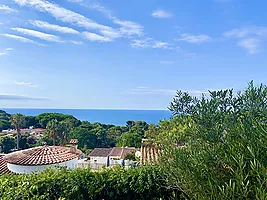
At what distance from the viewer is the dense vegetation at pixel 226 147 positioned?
216 centimetres

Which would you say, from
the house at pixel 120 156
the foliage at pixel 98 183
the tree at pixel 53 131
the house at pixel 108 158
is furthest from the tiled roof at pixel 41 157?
the tree at pixel 53 131

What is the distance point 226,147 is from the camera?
2703 mm

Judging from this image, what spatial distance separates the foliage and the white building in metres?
3.29

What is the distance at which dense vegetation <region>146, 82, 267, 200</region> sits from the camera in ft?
7.09

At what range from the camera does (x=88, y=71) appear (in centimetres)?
1681

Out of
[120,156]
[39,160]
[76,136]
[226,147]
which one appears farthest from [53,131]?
[226,147]

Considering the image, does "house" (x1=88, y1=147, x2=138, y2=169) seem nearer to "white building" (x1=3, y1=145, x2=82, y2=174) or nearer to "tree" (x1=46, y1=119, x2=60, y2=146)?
"white building" (x1=3, y1=145, x2=82, y2=174)

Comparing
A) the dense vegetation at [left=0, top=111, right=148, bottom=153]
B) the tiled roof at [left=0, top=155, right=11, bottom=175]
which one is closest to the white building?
the tiled roof at [left=0, top=155, right=11, bottom=175]

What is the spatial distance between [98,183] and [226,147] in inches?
176

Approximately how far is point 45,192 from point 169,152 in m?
3.67

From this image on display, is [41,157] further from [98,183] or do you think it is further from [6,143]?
[6,143]

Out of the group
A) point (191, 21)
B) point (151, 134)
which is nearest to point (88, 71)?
point (151, 134)

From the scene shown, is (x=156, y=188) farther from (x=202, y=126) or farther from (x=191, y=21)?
(x=191, y=21)

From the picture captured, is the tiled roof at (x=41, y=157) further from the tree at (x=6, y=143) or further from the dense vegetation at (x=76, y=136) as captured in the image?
the tree at (x=6, y=143)
